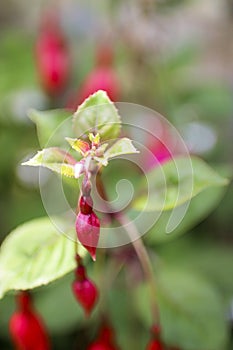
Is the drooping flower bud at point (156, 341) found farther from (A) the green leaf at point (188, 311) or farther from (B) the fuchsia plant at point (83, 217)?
(A) the green leaf at point (188, 311)

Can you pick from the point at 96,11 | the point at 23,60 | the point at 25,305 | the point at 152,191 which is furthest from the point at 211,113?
the point at 25,305

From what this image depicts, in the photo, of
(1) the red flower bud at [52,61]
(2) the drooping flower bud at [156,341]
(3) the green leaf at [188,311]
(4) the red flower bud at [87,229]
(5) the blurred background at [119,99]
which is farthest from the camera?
(1) the red flower bud at [52,61]

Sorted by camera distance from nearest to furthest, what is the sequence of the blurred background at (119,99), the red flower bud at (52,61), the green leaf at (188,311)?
the green leaf at (188,311) < the blurred background at (119,99) < the red flower bud at (52,61)

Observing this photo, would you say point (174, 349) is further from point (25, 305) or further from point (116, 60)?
point (116, 60)

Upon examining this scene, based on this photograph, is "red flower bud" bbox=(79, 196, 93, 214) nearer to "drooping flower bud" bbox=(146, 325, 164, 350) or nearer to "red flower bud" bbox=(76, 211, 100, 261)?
"red flower bud" bbox=(76, 211, 100, 261)

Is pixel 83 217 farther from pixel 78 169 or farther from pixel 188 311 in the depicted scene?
pixel 188 311

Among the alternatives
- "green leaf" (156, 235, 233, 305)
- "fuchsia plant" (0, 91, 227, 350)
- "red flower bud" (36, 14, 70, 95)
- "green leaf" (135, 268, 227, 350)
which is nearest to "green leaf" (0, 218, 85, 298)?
"fuchsia plant" (0, 91, 227, 350)

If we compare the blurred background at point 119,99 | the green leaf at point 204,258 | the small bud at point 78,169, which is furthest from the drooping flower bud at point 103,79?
the small bud at point 78,169
